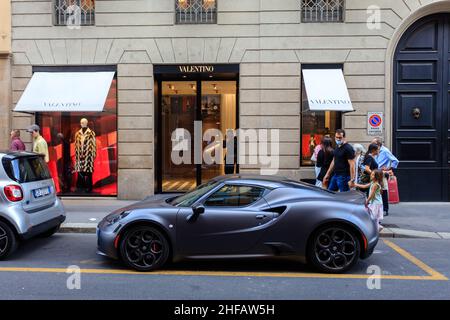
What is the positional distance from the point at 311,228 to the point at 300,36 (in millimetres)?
7397

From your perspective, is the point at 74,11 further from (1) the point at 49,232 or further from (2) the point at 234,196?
(2) the point at 234,196

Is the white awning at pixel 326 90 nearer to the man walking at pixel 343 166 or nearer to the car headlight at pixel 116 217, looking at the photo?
the man walking at pixel 343 166

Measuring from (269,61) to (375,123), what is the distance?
3249mm

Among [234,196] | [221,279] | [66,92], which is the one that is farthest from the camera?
[66,92]

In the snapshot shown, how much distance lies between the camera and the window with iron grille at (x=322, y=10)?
39.5ft

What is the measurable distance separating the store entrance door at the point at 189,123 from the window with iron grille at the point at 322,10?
2701mm

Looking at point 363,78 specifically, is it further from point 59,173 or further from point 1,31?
point 1,31

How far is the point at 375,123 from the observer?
11.8m

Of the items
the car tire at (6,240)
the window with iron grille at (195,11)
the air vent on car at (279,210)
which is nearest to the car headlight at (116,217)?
the car tire at (6,240)

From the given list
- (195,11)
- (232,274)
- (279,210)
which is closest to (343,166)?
(279,210)

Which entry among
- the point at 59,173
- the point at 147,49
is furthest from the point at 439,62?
the point at 59,173

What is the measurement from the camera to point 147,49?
12.2 metres

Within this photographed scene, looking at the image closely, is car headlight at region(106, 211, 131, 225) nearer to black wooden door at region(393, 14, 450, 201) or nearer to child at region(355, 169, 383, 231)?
child at region(355, 169, 383, 231)

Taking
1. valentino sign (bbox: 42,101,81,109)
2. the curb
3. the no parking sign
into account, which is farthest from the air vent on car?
valentino sign (bbox: 42,101,81,109)
